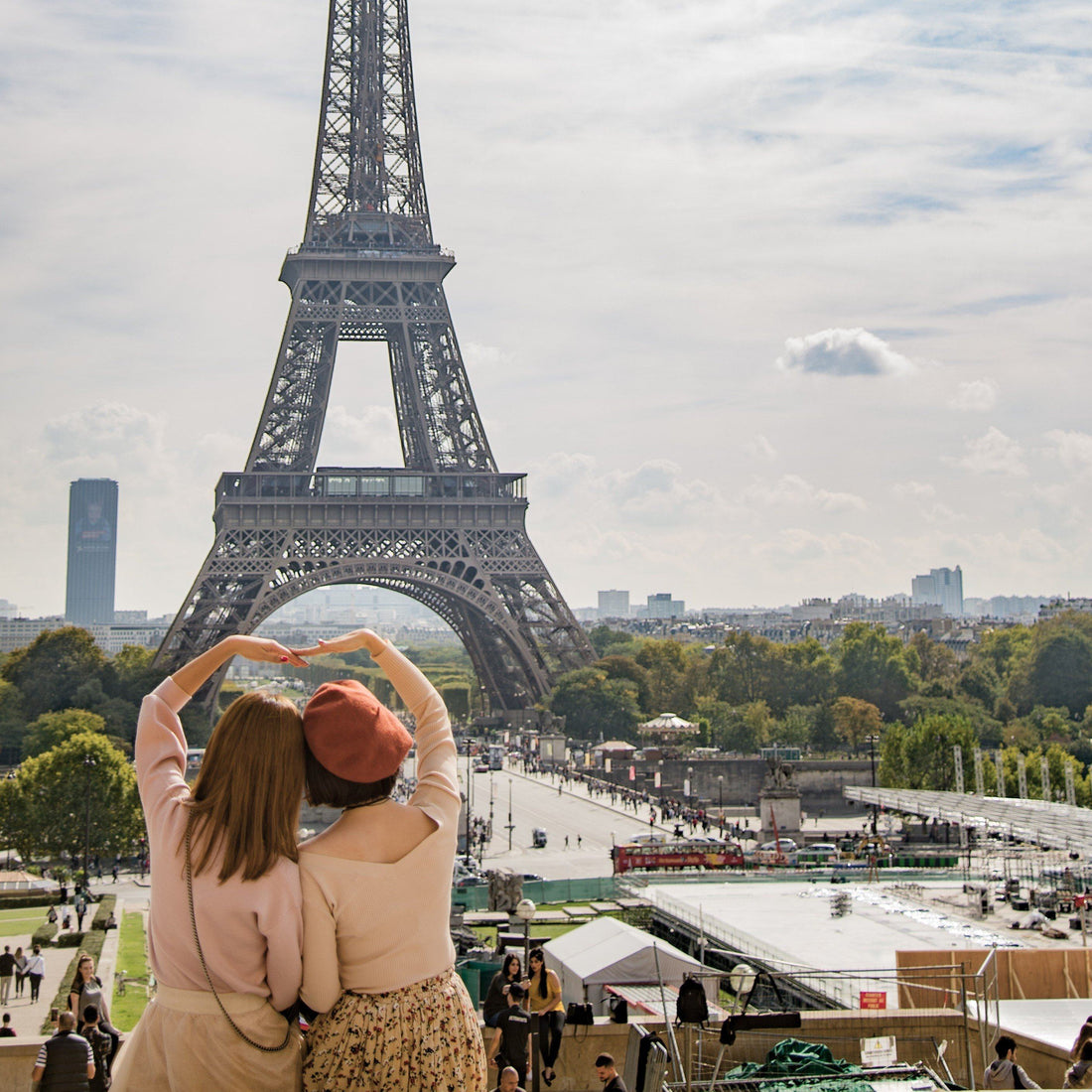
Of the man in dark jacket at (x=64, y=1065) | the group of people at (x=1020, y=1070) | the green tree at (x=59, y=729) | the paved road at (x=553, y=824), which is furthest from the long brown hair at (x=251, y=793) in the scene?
the green tree at (x=59, y=729)

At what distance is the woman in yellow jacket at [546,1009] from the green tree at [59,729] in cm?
5274

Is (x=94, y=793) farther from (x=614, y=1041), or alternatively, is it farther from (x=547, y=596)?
(x=614, y=1041)

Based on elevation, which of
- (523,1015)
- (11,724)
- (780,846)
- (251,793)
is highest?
(11,724)

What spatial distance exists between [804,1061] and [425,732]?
331cm

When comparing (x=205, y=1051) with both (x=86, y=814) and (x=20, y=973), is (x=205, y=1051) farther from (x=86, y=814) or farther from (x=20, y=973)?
(x=86, y=814)

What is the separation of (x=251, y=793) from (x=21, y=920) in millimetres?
33928

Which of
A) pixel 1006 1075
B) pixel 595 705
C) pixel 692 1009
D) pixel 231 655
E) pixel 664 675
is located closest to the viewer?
pixel 231 655

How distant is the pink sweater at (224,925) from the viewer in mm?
4090

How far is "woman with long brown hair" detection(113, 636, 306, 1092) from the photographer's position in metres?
4.09

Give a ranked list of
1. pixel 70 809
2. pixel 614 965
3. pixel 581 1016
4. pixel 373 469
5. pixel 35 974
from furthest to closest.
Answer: pixel 373 469
pixel 70 809
pixel 35 974
pixel 614 965
pixel 581 1016

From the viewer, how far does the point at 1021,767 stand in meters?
60.3

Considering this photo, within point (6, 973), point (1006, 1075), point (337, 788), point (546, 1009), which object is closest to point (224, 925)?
point (337, 788)

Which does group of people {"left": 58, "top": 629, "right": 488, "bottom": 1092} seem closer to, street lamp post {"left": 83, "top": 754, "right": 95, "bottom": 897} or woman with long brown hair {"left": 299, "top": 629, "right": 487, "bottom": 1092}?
woman with long brown hair {"left": 299, "top": 629, "right": 487, "bottom": 1092}

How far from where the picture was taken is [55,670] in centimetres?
8081
